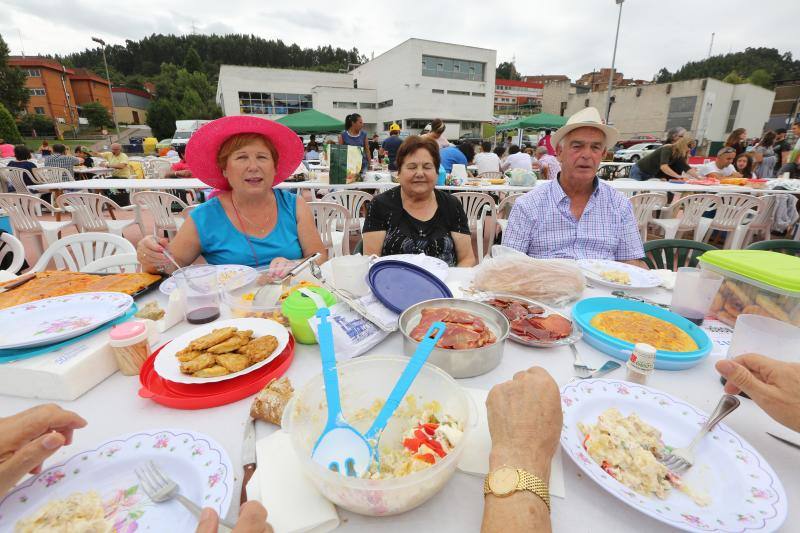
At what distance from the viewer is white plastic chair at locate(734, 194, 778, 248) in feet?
17.5

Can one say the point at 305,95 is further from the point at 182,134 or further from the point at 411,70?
the point at 182,134

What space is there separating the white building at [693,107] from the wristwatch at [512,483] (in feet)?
142

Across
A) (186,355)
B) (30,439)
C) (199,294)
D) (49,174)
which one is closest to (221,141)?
(199,294)

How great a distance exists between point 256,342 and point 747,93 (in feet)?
166

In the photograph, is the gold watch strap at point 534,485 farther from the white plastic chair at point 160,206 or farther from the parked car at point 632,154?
the parked car at point 632,154

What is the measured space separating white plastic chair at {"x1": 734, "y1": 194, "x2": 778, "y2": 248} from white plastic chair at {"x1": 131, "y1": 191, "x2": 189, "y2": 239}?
8.65m

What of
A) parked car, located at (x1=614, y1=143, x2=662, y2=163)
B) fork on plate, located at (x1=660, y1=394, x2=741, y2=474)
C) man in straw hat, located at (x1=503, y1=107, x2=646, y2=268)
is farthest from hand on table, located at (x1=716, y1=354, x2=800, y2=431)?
parked car, located at (x1=614, y1=143, x2=662, y2=163)

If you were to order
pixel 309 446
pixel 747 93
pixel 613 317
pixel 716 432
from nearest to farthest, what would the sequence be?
1. pixel 309 446
2. pixel 716 432
3. pixel 613 317
4. pixel 747 93

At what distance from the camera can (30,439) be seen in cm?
81

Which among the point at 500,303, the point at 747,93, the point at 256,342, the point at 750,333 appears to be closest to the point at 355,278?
the point at 256,342

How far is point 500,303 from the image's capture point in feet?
5.36

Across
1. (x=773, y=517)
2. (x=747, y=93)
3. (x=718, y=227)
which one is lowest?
(x=718, y=227)

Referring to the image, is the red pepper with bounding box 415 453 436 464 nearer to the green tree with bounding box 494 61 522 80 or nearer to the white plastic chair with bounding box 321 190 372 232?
the white plastic chair with bounding box 321 190 372 232

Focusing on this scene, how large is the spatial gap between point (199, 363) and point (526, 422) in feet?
3.26
